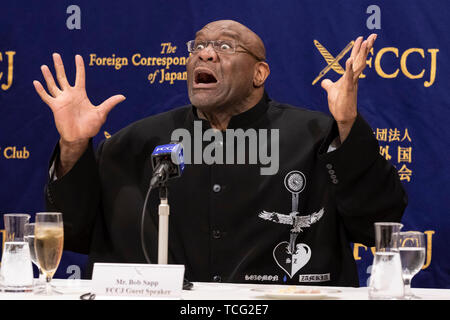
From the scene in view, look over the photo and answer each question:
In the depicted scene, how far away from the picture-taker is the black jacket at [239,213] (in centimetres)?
248

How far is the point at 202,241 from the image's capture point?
2.62 m

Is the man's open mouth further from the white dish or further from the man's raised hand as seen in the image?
the white dish

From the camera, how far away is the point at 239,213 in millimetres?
2639

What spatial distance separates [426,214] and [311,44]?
0.94m

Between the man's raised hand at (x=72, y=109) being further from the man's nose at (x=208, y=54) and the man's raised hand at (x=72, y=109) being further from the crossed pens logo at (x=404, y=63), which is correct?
the crossed pens logo at (x=404, y=63)

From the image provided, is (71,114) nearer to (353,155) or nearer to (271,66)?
(353,155)

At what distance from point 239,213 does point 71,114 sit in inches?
28.7

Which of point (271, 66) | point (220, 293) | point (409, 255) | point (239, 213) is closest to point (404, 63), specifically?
point (271, 66)

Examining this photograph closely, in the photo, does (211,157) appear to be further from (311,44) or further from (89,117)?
(311,44)
